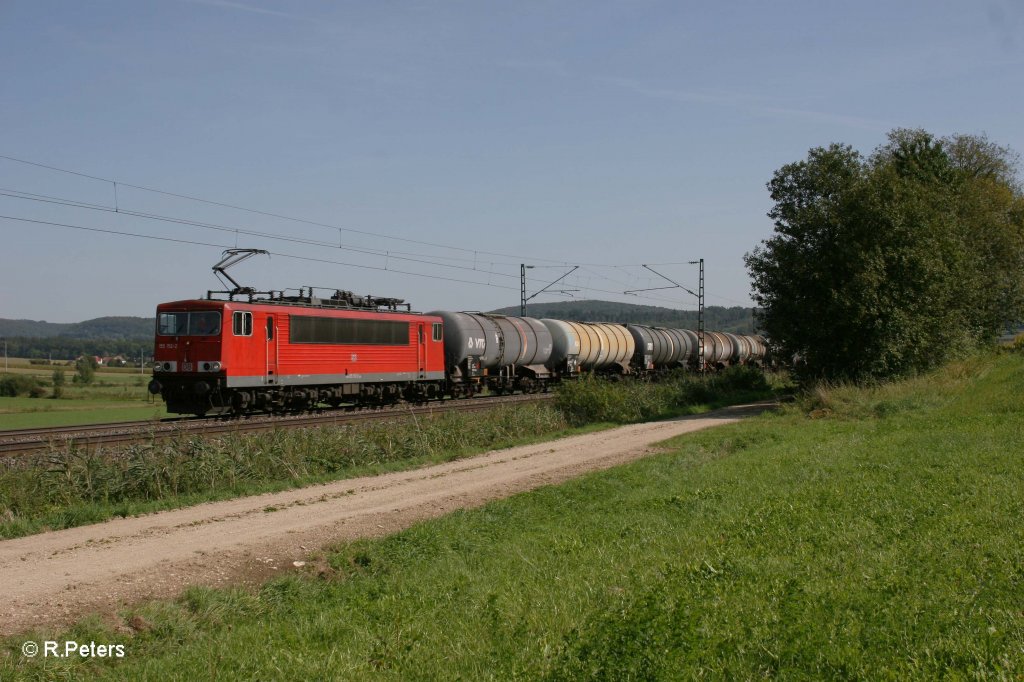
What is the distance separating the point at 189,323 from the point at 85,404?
33823 millimetres

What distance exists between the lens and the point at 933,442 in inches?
709

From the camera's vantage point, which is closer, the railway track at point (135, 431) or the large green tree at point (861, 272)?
the railway track at point (135, 431)

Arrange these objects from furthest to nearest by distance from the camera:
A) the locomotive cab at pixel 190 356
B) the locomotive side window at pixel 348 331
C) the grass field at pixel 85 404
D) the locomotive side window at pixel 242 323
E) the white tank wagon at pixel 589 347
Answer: the white tank wagon at pixel 589 347 → the grass field at pixel 85 404 → the locomotive side window at pixel 348 331 → the locomotive side window at pixel 242 323 → the locomotive cab at pixel 190 356

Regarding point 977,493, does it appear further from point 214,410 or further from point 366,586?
point 214,410

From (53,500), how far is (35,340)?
152 m

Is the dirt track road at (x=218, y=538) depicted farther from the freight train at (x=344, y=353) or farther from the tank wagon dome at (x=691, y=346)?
the tank wagon dome at (x=691, y=346)

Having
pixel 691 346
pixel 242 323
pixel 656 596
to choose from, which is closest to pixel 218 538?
pixel 656 596

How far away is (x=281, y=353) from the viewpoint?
1077 inches

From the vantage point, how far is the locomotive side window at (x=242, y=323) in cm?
2562

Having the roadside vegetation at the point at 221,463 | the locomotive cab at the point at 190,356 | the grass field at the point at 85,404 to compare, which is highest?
the locomotive cab at the point at 190,356

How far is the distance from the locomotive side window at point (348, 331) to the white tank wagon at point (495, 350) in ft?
12.2

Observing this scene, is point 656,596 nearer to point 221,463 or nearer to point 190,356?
point 221,463

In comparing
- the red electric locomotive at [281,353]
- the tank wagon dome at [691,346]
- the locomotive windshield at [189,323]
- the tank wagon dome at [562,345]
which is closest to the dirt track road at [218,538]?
the red electric locomotive at [281,353]

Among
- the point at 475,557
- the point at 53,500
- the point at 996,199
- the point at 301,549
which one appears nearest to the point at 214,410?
the point at 53,500
